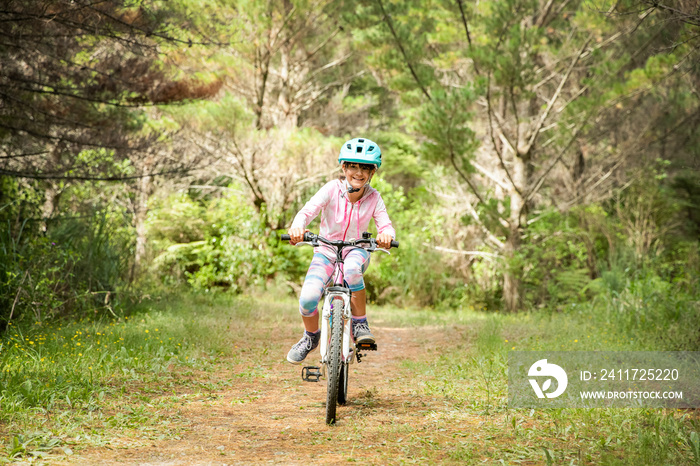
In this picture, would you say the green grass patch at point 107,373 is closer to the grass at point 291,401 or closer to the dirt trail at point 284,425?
the grass at point 291,401

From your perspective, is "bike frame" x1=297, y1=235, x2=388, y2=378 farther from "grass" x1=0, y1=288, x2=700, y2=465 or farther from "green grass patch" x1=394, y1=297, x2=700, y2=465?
"green grass patch" x1=394, y1=297, x2=700, y2=465

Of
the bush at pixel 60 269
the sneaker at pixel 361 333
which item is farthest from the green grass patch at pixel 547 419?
the bush at pixel 60 269

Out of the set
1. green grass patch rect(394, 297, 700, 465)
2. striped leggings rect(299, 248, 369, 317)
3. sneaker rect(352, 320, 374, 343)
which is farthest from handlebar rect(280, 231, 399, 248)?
green grass patch rect(394, 297, 700, 465)

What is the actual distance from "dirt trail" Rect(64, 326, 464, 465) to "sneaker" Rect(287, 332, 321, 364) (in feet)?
1.38

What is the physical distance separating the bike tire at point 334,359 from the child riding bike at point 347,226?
0.90ft

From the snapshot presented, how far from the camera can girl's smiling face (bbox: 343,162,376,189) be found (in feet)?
16.9

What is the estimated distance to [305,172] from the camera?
49.5ft

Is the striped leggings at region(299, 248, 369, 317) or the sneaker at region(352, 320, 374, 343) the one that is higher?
the striped leggings at region(299, 248, 369, 317)

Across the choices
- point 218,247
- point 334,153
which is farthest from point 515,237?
point 218,247

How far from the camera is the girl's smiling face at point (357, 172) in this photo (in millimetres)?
5154

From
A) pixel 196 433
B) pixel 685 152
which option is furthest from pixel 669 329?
pixel 685 152

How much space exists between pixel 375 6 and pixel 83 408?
1009 centimetres

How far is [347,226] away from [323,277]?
52 cm

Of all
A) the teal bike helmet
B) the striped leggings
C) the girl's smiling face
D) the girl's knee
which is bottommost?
the girl's knee
